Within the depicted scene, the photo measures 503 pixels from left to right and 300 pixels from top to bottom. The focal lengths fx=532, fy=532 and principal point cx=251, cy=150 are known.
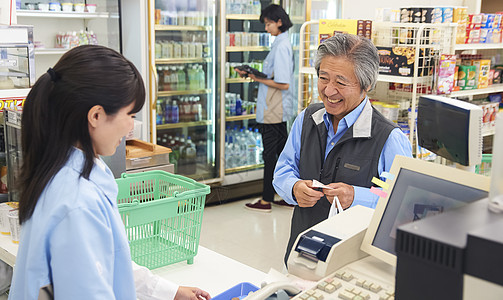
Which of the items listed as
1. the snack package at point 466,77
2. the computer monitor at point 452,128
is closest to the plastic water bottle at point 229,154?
the snack package at point 466,77

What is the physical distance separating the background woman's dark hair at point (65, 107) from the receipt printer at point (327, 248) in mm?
585

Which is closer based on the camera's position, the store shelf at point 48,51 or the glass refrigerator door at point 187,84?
the store shelf at point 48,51

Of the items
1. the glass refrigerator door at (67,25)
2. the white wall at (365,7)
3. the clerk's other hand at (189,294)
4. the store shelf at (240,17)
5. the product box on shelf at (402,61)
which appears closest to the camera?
the clerk's other hand at (189,294)

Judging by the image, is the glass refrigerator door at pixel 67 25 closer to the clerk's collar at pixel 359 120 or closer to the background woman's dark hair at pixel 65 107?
the clerk's collar at pixel 359 120

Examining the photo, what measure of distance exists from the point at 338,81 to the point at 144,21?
9.88ft

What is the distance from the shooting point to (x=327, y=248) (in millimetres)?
1358

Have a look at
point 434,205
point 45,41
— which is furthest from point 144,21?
point 434,205

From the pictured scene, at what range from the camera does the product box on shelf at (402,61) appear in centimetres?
377

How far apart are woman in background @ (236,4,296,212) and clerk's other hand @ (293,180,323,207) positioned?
330cm

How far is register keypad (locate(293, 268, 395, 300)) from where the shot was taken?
122 centimetres

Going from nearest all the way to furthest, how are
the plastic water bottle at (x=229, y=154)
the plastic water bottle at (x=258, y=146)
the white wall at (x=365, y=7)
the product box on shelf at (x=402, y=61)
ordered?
the product box on shelf at (x=402, y=61) → the plastic water bottle at (x=229, y=154) → the plastic water bottle at (x=258, y=146) → the white wall at (x=365, y=7)

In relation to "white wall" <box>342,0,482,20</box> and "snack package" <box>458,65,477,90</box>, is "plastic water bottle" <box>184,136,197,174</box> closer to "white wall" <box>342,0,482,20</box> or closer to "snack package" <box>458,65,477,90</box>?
"white wall" <box>342,0,482,20</box>

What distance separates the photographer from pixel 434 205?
1214mm

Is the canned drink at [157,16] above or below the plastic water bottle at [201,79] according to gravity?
above
